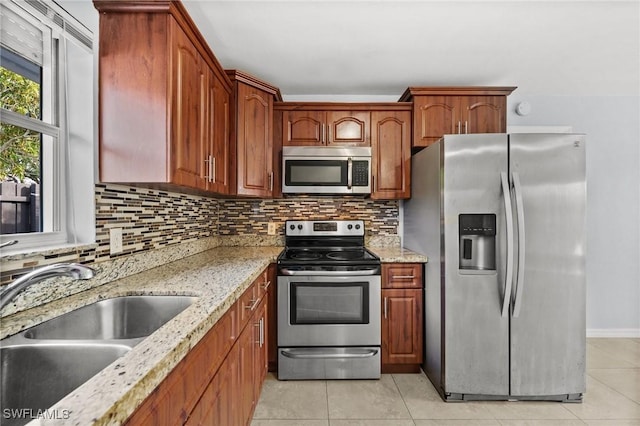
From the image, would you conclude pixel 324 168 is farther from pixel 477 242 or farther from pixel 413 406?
pixel 413 406

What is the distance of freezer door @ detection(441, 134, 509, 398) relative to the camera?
77.9 inches

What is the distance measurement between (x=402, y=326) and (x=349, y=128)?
1.66 meters

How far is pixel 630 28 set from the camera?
1.97m

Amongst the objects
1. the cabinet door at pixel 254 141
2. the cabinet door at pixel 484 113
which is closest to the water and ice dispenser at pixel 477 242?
the cabinet door at pixel 484 113

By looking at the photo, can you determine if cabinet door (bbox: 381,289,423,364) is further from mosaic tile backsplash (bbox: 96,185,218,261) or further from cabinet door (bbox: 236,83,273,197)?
mosaic tile backsplash (bbox: 96,185,218,261)

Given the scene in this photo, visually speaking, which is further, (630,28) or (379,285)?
(379,285)

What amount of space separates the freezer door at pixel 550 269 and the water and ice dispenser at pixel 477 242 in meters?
0.19

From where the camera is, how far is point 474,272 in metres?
2.00

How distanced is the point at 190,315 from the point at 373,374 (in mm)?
1725

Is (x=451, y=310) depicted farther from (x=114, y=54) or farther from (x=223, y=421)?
(x=114, y=54)

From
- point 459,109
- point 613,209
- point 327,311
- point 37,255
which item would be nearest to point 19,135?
point 37,255

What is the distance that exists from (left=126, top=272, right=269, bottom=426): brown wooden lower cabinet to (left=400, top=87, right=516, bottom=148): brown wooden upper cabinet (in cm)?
192

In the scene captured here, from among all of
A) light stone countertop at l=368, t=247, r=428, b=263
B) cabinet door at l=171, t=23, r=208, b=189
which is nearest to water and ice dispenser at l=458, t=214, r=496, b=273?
light stone countertop at l=368, t=247, r=428, b=263

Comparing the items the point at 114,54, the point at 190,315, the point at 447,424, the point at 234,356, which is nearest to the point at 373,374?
the point at 447,424
